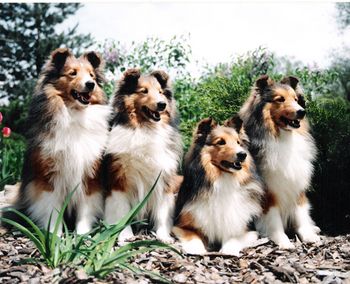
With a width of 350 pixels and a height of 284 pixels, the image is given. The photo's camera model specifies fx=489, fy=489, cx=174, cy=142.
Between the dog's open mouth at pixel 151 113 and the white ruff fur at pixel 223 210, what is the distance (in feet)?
3.00

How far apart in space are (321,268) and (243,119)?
1.89 metres

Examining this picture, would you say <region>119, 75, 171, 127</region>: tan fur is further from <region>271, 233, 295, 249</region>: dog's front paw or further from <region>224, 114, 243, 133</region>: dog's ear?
<region>271, 233, 295, 249</region>: dog's front paw

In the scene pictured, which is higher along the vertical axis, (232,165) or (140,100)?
(140,100)

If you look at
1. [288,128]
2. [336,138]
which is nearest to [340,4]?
[336,138]

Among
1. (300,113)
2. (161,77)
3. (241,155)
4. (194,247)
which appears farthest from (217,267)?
(161,77)

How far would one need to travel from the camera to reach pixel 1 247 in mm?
4699

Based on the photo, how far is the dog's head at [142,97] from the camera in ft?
16.7

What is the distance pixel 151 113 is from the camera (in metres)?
5.12

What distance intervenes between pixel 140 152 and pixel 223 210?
106cm

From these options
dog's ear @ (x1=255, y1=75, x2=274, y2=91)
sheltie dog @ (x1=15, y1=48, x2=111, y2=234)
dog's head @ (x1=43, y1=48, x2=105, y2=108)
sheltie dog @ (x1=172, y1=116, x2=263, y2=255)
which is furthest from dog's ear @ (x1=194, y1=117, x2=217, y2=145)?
dog's head @ (x1=43, y1=48, x2=105, y2=108)

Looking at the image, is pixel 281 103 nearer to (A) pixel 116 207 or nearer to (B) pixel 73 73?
(A) pixel 116 207

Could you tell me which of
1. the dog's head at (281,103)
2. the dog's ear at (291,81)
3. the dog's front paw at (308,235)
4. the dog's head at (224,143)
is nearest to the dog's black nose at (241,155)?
the dog's head at (224,143)

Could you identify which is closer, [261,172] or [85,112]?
[85,112]

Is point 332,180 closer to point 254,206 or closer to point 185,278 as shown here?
point 254,206
